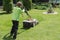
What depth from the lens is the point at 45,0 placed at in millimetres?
34281

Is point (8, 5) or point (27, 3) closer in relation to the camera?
point (8, 5)

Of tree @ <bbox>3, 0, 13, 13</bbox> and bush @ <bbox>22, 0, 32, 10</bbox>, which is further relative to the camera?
bush @ <bbox>22, 0, 32, 10</bbox>

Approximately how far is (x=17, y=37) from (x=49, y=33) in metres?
1.64

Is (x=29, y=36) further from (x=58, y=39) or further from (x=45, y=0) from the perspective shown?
(x=45, y=0)

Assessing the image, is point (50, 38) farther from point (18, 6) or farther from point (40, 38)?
point (18, 6)

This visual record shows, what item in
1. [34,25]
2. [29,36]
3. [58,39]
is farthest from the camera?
[34,25]

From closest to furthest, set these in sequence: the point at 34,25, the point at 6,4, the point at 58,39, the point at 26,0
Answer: the point at 58,39, the point at 34,25, the point at 6,4, the point at 26,0

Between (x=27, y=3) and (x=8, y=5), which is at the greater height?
(x=8, y=5)

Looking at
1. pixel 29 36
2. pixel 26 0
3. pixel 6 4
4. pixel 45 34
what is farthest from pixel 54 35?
pixel 26 0

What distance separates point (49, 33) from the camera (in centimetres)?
1018

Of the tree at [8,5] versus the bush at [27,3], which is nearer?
the tree at [8,5]

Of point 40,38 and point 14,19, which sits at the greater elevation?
point 14,19

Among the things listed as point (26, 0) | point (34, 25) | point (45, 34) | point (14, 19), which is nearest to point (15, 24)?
point (14, 19)

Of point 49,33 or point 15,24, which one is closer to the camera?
point 15,24
